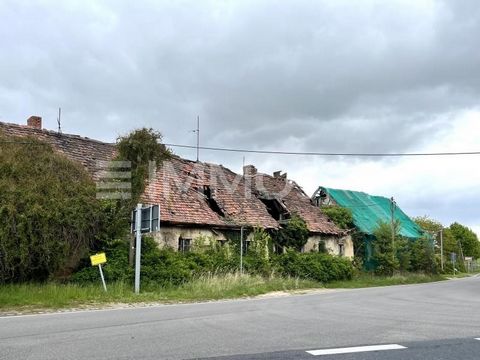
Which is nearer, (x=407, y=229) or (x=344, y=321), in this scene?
(x=344, y=321)

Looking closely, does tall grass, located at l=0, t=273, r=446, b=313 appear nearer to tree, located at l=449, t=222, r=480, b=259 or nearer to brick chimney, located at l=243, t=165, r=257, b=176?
brick chimney, located at l=243, t=165, r=257, b=176

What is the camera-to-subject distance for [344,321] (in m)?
10.8

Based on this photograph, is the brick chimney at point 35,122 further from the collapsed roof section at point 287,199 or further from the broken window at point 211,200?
the collapsed roof section at point 287,199

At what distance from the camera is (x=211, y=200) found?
29516mm

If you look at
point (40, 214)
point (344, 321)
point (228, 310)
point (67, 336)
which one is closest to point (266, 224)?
point (40, 214)

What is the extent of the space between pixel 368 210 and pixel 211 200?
20093 millimetres

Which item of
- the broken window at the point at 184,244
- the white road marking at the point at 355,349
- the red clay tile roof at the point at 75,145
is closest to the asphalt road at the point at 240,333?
the white road marking at the point at 355,349

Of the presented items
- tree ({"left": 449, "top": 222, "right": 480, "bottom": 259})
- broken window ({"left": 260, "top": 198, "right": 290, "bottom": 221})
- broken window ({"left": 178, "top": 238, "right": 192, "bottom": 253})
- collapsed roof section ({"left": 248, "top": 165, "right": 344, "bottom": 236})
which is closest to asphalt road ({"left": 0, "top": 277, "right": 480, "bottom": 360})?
broken window ({"left": 178, "top": 238, "right": 192, "bottom": 253})

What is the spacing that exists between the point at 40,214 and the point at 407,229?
125 feet

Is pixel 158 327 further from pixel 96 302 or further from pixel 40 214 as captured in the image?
pixel 40 214

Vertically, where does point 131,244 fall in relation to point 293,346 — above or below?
above

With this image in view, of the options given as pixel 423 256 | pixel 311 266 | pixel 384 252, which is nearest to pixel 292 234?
pixel 311 266

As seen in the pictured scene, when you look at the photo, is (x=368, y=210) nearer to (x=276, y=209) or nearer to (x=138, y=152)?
(x=276, y=209)

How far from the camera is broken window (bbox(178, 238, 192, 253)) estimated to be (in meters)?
25.1
